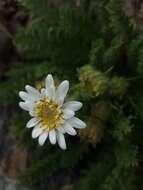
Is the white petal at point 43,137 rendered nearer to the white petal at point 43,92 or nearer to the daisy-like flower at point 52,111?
the daisy-like flower at point 52,111

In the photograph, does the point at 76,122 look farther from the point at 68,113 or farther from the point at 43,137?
the point at 43,137

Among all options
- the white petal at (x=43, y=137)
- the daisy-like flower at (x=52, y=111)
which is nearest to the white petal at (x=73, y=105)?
the daisy-like flower at (x=52, y=111)

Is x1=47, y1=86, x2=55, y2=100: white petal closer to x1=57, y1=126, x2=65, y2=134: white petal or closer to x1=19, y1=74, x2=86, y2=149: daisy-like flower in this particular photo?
x1=19, y1=74, x2=86, y2=149: daisy-like flower

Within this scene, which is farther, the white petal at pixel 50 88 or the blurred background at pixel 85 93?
the blurred background at pixel 85 93

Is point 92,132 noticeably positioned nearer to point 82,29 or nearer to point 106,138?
point 106,138

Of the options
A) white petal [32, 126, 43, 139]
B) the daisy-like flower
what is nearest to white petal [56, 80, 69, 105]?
the daisy-like flower
